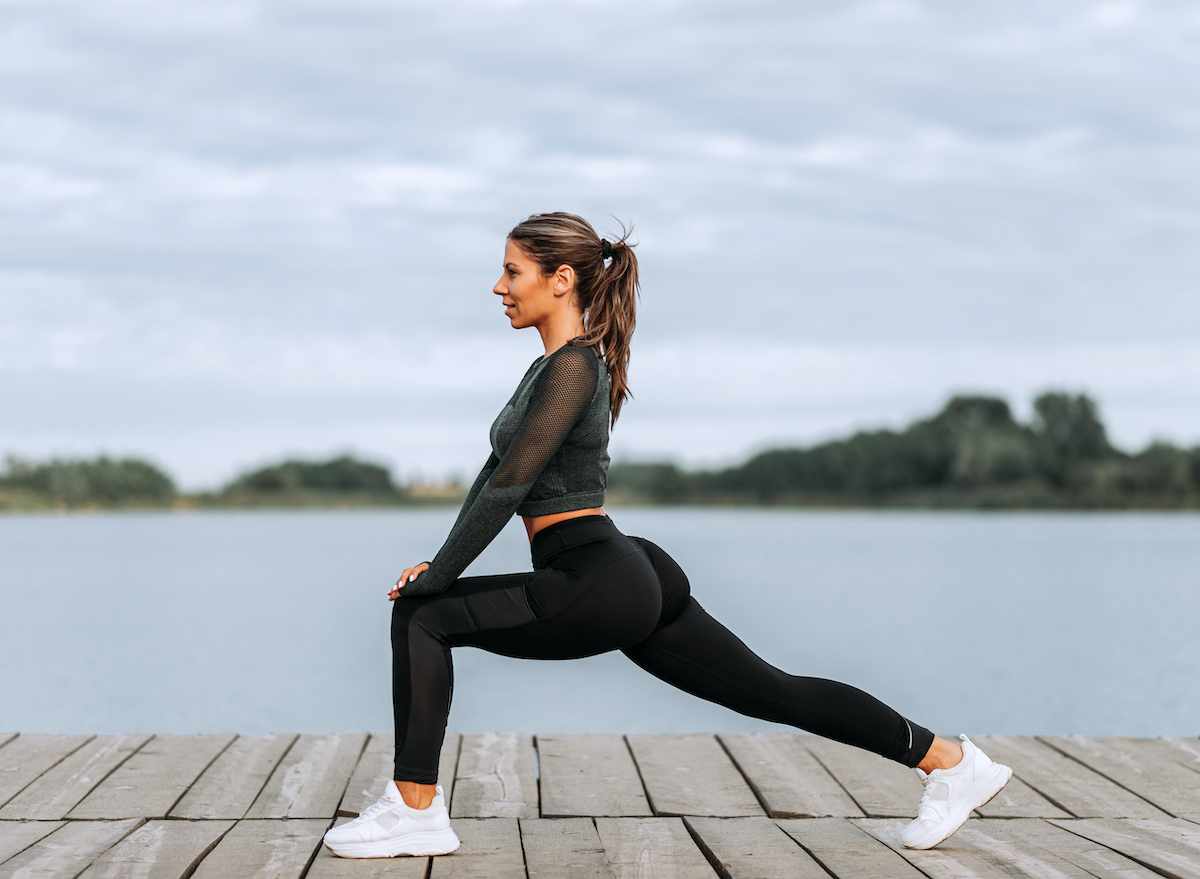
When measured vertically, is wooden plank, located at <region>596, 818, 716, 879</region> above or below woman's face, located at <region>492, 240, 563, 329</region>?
below

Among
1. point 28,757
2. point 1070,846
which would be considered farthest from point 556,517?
point 28,757

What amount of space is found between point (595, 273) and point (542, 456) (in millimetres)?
474

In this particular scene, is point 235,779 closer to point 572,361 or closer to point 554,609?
point 554,609

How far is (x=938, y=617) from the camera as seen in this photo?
55.5 ft

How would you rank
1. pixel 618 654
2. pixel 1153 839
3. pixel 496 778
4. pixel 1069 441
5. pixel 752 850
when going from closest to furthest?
pixel 752 850, pixel 1153 839, pixel 496 778, pixel 618 654, pixel 1069 441

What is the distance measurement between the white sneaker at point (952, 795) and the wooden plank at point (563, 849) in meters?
0.76

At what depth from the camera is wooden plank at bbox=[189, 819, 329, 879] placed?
258cm

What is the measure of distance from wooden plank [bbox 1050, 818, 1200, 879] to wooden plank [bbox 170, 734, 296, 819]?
2222 millimetres

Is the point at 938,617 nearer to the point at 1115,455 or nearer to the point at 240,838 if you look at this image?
the point at 240,838

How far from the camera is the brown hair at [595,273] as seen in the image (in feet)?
8.93

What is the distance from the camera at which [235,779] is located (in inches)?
138

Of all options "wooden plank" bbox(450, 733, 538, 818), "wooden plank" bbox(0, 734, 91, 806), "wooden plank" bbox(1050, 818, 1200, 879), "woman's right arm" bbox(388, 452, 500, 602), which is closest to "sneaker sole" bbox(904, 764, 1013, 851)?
"wooden plank" bbox(1050, 818, 1200, 879)

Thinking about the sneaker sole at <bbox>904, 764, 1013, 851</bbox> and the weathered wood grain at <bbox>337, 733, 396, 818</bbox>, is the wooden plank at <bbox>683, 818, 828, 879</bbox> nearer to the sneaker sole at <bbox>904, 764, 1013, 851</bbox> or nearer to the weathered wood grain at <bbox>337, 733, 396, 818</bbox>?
the sneaker sole at <bbox>904, 764, 1013, 851</bbox>

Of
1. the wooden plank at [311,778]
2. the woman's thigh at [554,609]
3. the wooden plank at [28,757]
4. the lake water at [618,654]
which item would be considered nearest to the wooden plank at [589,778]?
the wooden plank at [311,778]
